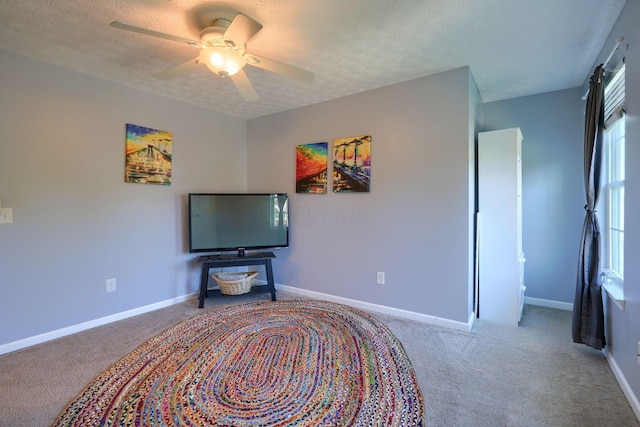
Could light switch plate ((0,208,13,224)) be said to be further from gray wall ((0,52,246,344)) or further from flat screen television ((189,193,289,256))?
flat screen television ((189,193,289,256))

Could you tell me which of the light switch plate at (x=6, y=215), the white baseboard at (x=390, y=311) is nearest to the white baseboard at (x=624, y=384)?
the white baseboard at (x=390, y=311)

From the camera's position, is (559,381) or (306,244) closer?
(559,381)

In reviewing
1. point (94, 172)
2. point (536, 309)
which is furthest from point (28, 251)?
point (536, 309)

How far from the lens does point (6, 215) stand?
7.15 ft

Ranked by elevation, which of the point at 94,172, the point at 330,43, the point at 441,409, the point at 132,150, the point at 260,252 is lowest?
the point at 441,409


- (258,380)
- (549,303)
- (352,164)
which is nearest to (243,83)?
(352,164)

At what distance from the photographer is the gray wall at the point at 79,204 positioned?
2223mm

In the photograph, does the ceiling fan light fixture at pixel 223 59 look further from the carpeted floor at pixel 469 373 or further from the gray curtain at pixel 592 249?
the gray curtain at pixel 592 249

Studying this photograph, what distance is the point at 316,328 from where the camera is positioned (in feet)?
8.47

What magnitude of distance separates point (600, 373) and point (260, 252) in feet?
10.6

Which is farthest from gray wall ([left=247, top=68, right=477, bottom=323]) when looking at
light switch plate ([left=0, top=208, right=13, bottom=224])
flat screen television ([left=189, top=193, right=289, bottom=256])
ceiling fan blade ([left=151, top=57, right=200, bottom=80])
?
light switch plate ([left=0, top=208, right=13, bottom=224])

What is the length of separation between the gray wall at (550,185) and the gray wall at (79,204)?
3.69 m

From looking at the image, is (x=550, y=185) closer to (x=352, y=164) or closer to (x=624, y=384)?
(x=624, y=384)

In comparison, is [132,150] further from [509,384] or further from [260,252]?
[509,384]
